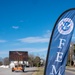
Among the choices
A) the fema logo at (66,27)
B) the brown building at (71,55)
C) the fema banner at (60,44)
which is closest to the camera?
the fema banner at (60,44)

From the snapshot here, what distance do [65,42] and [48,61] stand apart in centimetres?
79

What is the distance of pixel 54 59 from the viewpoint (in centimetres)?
830

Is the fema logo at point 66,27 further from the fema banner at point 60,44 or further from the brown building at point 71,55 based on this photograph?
the brown building at point 71,55

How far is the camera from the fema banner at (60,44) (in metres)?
8.30

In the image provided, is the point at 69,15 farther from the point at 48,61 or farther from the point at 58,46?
the point at 48,61

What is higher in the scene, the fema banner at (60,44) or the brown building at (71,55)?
the brown building at (71,55)

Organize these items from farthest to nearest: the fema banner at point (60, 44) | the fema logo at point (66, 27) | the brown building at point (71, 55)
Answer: the brown building at point (71, 55)
the fema logo at point (66, 27)
the fema banner at point (60, 44)

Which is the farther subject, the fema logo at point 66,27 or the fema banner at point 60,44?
the fema logo at point 66,27

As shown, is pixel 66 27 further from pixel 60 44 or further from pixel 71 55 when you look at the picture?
pixel 71 55

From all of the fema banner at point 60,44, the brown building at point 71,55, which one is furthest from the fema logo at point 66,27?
the brown building at point 71,55

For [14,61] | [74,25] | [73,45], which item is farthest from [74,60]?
[74,25]

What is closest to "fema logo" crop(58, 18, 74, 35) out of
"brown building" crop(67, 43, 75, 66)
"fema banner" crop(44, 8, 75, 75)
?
"fema banner" crop(44, 8, 75, 75)

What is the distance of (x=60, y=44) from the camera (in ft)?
27.5

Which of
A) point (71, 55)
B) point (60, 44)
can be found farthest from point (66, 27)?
point (71, 55)
